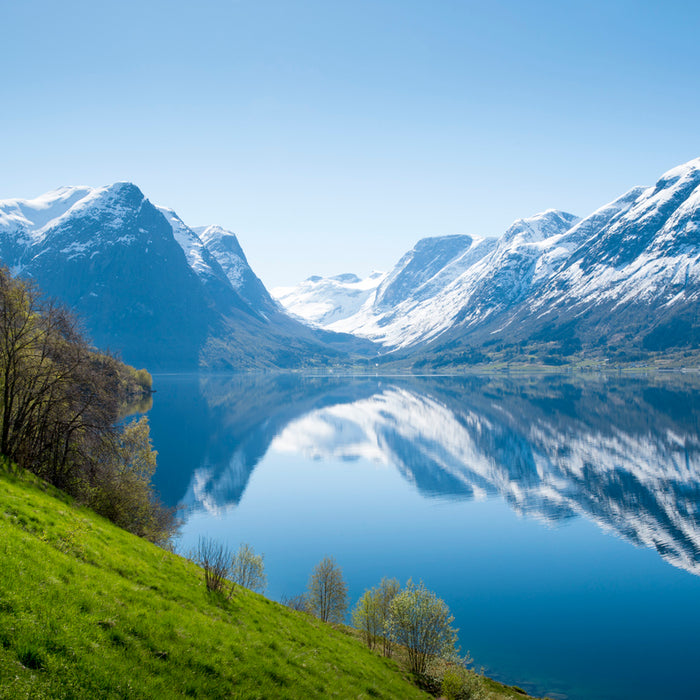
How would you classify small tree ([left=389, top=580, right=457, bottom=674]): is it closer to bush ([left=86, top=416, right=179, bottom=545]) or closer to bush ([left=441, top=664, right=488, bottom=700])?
bush ([left=441, top=664, right=488, bottom=700])

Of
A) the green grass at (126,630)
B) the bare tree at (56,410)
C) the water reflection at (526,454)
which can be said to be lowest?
the green grass at (126,630)

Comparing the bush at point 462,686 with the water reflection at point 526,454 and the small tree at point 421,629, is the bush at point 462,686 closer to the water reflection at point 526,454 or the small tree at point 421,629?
the small tree at point 421,629

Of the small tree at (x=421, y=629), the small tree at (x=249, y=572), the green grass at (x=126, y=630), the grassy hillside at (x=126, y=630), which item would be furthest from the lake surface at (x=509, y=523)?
the green grass at (x=126, y=630)

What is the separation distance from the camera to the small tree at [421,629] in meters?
35.7

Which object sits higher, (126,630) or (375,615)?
(375,615)

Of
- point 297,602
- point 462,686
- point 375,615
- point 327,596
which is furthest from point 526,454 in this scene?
point 462,686

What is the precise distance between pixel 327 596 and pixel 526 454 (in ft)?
300

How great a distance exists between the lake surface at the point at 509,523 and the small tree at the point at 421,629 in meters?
6.71

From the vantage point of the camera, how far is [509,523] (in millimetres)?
77875

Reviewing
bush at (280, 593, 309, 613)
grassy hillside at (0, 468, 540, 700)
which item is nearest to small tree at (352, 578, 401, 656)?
bush at (280, 593, 309, 613)

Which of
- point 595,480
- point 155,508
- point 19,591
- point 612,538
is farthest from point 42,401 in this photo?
point 595,480

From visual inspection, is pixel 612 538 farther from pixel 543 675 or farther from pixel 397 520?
pixel 543 675

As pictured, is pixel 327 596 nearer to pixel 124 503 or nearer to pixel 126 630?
pixel 124 503

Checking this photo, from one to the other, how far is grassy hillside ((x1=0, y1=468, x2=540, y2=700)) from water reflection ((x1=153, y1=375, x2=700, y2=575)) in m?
55.3
